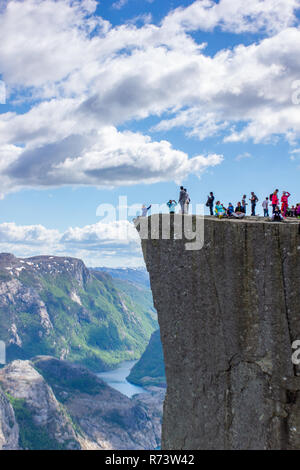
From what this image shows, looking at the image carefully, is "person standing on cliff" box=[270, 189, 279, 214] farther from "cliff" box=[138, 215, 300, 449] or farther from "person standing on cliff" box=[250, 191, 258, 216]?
"cliff" box=[138, 215, 300, 449]

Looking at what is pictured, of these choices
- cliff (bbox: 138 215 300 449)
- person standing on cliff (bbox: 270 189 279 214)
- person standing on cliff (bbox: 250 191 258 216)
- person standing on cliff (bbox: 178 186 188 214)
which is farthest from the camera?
person standing on cliff (bbox: 250 191 258 216)

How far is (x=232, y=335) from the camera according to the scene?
2006 centimetres

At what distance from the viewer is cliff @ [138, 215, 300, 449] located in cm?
1916

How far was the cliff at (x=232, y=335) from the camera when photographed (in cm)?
1916

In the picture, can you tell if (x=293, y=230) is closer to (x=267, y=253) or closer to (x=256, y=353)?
(x=267, y=253)

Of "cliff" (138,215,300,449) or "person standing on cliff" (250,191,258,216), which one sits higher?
"person standing on cliff" (250,191,258,216)

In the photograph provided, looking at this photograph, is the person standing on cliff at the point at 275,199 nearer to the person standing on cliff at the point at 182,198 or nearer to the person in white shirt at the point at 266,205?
the person in white shirt at the point at 266,205

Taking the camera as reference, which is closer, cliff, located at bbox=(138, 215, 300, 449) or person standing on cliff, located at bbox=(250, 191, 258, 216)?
cliff, located at bbox=(138, 215, 300, 449)

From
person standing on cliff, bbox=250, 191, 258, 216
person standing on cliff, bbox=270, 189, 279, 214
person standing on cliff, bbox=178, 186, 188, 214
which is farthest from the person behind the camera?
person standing on cliff, bbox=250, 191, 258, 216

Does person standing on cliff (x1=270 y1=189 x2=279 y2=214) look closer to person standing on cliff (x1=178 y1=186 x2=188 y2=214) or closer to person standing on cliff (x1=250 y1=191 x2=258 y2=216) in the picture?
person standing on cliff (x1=250 y1=191 x2=258 y2=216)

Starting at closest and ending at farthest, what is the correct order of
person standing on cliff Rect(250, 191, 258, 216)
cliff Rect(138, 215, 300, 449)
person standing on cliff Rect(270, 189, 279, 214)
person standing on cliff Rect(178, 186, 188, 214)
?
cliff Rect(138, 215, 300, 449) < person standing on cliff Rect(270, 189, 279, 214) < person standing on cliff Rect(178, 186, 188, 214) < person standing on cliff Rect(250, 191, 258, 216)
